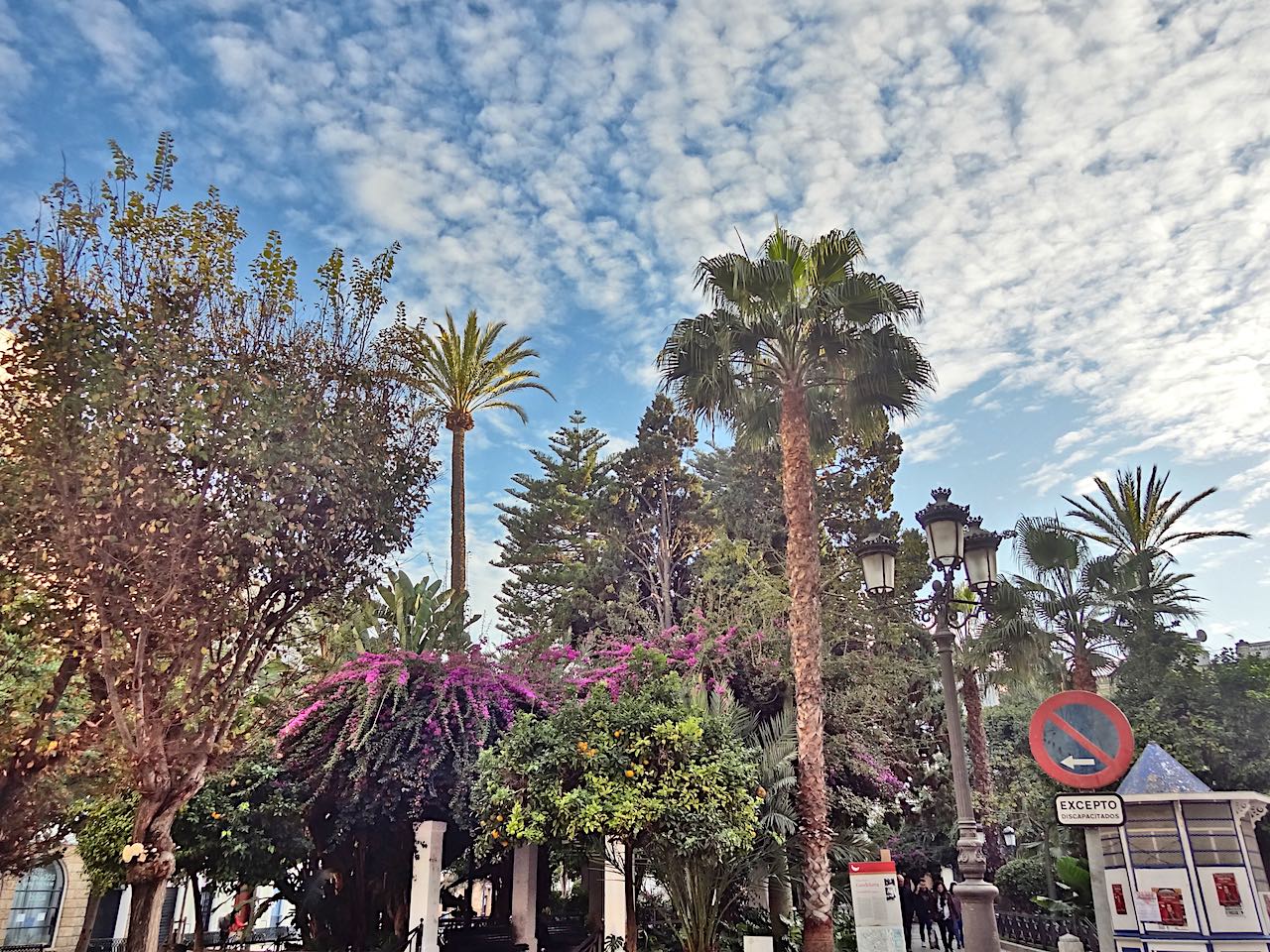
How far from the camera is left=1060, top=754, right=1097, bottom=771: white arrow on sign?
5.73 meters

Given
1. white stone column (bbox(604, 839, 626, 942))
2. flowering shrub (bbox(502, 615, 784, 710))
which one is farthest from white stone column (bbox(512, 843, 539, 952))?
flowering shrub (bbox(502, 615, 784, 710))

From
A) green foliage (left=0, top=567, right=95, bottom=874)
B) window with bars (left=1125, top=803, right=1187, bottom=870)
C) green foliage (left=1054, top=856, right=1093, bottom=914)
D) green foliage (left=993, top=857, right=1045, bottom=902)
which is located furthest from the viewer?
green foliage (left=993, top=857, right=1045, bottom=902)

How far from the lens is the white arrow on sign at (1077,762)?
573cm

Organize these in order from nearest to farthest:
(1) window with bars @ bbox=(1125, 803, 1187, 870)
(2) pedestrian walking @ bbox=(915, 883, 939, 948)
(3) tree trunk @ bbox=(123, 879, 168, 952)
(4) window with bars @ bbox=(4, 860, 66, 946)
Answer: (1) window with bars @ bbox=(1125, 803, 1187, 870)
(3) tree trunk @ bbox=(123, 879, 168, 952)
(4) window with bars @ bbox=(4, 860, 66, 946)
(2) pedestrian walking @ bbox=(915, 883, 939, 948)

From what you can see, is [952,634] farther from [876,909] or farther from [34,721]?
[34,721]

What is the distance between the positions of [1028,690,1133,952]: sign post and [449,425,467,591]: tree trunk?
808 inches

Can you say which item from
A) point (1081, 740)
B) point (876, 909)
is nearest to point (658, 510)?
point (876, 909)

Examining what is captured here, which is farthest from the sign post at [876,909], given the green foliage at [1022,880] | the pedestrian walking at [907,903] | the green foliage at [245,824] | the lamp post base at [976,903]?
the green foliage at [1022,880]

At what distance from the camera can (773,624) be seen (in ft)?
65.8

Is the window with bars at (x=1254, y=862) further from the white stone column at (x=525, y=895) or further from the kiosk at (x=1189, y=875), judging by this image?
the white stone column at (x=525, y=895)

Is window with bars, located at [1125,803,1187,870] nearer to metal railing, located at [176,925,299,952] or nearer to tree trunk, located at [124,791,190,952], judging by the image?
tree trunk, located at [124,791,190,952]

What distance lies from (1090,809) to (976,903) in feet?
7.41

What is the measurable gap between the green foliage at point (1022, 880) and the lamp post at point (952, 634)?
50.7 ft

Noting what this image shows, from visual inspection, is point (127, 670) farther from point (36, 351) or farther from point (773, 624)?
point (773, 624)
